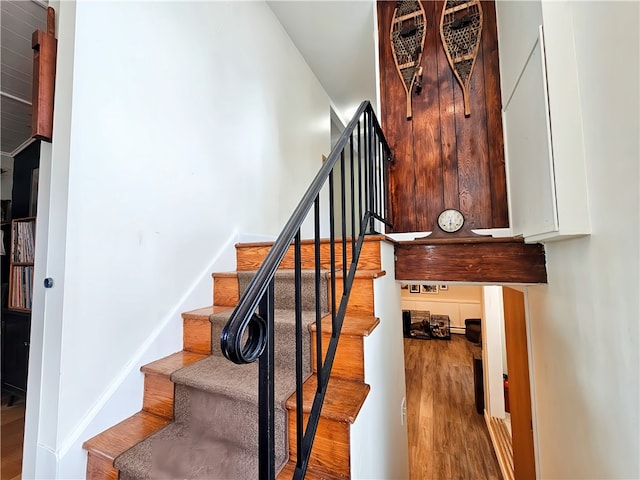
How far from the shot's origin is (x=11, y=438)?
173 centimetres

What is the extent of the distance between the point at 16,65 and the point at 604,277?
3406 millimetres

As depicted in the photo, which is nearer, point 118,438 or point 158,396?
point 118,438

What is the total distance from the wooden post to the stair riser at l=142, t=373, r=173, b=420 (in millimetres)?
1094

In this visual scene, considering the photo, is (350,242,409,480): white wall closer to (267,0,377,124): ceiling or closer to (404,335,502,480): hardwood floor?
(404,335,502,480): hardwood floor

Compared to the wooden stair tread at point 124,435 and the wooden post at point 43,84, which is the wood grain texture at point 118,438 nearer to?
the wooden stair tread at point 124,435

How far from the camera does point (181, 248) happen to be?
5.01 feet

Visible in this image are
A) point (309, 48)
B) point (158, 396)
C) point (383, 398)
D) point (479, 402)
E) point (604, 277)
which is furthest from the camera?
point (479, 402)

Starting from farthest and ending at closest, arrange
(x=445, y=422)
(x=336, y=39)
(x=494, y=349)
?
(x=445, y=422), (x=494, y=349), (x=336, y=39)

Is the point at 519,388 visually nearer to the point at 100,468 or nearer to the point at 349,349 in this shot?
the point at 349,349

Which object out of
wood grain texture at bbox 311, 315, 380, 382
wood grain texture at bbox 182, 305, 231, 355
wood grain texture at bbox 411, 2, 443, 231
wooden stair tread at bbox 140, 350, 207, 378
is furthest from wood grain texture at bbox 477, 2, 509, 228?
wooden stair tread at bbox 140, 350, 207, 378

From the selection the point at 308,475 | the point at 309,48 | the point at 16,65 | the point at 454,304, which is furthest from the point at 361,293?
the point at 454,304

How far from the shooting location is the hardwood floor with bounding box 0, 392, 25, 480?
1.36 metres

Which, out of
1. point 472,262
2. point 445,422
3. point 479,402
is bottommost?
point 445,422

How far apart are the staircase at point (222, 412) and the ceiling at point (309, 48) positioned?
199 centimetres
